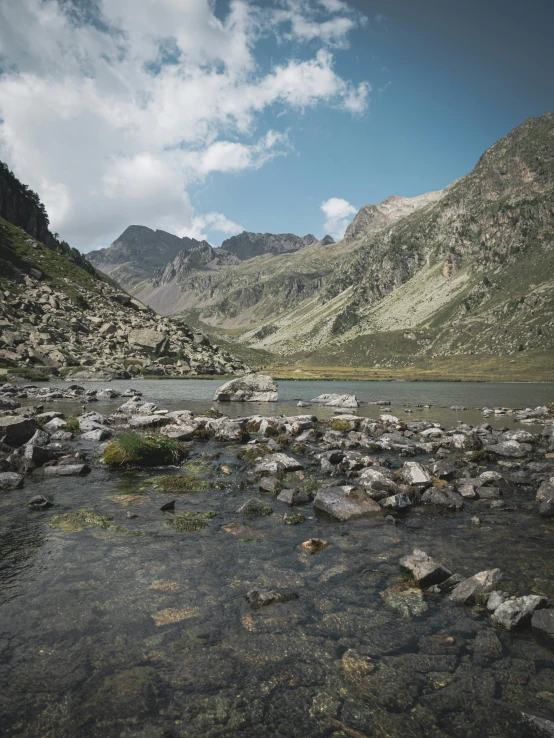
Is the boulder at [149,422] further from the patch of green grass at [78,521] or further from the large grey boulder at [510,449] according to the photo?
the large grey boulder at [510,449]

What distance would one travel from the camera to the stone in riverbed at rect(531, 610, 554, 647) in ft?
23.9

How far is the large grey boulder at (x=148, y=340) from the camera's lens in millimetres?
103375

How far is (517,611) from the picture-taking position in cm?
769

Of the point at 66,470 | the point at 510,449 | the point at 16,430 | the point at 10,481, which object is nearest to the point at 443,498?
the point at 510,449

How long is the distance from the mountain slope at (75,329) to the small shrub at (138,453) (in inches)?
2661

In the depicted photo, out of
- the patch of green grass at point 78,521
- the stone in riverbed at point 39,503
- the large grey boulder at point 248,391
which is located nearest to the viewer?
the patch of green grass at point 78,521

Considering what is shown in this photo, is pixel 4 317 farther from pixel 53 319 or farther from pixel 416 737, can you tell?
pixel 416 737

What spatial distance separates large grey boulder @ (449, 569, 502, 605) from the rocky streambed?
0.14 ft

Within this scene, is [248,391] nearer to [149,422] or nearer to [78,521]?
[149,422]

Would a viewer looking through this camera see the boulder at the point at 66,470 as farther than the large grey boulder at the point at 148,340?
No

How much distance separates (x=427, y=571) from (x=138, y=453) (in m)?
14.9

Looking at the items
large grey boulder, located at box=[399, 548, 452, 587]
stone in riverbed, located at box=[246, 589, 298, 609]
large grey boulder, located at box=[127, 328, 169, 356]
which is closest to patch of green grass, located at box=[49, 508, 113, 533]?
stone in riverbed, located at box=[246, 589, 298, 609]

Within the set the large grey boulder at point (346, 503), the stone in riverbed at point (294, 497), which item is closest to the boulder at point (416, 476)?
the large grey boulder at point (346, 503)

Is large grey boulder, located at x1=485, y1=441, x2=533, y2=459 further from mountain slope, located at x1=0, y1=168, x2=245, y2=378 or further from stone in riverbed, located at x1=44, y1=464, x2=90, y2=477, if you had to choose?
mountain slope, located at x1=0, y1=168, x2=245, y2=378
